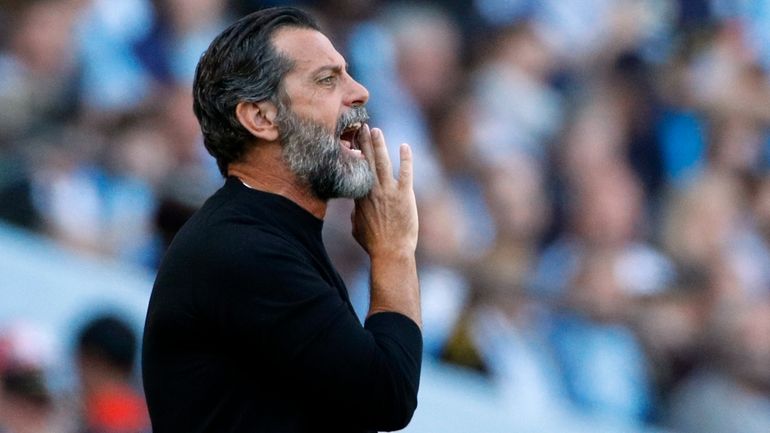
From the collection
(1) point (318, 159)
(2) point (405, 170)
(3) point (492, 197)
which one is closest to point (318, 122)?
(1) point (318, 159)

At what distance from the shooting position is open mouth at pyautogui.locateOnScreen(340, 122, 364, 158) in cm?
238

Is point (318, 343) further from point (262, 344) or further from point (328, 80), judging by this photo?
point (328, 80)

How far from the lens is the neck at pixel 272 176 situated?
2363mm

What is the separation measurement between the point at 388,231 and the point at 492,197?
4318 mm

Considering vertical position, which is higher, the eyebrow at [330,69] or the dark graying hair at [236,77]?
the eyebrow at [330,69]

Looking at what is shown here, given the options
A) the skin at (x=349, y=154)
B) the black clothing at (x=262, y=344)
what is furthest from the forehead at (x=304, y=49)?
the black clothing at (x=262, y=344)

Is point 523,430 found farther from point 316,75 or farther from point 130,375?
point 316,75

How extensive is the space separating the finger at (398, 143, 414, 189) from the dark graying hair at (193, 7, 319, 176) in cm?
25

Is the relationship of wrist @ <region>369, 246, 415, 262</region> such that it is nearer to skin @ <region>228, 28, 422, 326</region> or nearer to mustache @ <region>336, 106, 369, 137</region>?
skin @ <region>228, 28, 422, 326</region>

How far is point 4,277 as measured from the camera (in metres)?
5.36

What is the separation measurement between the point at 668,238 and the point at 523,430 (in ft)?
5.02

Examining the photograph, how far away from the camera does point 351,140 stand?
2.44 m

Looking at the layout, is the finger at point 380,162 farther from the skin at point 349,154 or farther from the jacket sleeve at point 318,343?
the jacket sleeve at point 318,343

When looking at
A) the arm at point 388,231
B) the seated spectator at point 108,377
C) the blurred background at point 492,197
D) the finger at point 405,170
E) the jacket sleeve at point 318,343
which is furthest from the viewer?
the blurred background at point 492,197
